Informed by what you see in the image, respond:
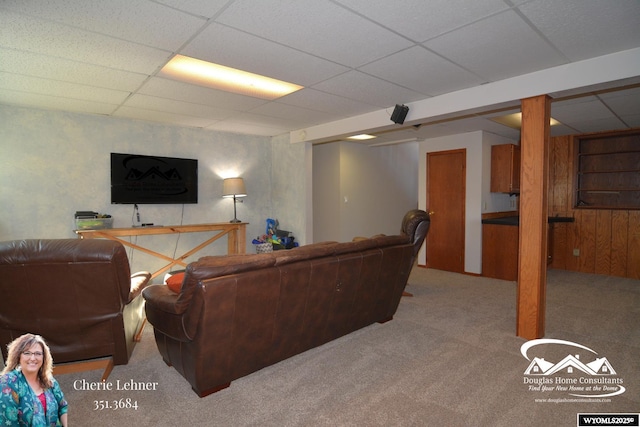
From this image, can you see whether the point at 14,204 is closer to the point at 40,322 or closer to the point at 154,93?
the point at 154,93

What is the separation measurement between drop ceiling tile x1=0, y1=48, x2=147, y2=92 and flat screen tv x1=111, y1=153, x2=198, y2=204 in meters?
1.54

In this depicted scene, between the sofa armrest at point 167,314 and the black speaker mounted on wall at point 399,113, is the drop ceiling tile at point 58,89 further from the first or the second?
the black speaker mounted on wall at point 399,113

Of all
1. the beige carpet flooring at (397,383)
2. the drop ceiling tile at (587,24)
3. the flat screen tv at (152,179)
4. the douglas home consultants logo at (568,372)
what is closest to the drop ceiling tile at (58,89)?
the flat screen tv at (152,179)

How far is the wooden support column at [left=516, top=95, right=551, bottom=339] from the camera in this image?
9.47ft

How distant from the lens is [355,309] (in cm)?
289

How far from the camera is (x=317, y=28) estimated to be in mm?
2150

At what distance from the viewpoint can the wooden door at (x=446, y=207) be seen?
571 centimetres

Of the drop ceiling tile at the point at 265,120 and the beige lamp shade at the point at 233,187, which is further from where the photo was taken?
the beige lamp shade at the point at 233,187

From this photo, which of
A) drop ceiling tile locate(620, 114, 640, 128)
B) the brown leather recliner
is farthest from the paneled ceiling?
the brown leather recliner

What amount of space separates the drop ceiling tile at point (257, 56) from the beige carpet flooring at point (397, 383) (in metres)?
2.32

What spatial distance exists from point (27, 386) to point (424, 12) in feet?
8.17

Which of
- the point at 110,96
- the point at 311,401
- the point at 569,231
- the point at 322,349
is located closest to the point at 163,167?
the point at 110,96

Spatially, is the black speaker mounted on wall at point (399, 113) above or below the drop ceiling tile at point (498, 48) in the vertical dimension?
below

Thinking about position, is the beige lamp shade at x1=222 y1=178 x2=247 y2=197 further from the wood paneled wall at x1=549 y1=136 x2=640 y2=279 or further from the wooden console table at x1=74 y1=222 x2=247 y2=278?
the wood paneled wall at x1=549 y1=136 x2=640 y2=279
